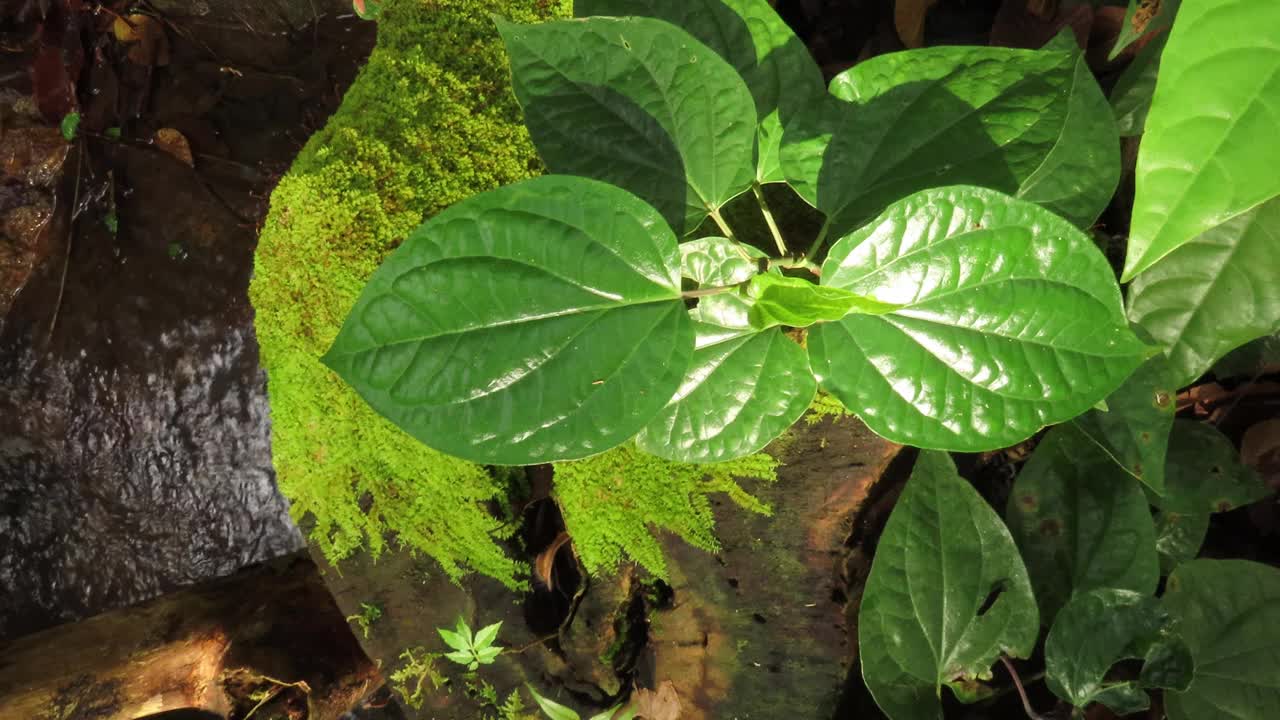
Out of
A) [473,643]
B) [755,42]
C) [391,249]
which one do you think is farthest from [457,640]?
[755,42]

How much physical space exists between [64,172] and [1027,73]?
11.3 feet

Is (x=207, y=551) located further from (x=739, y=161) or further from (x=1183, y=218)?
(x=1183, y=218)

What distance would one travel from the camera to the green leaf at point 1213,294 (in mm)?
941

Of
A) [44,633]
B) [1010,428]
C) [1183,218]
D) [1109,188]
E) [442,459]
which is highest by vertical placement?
[1183,218]

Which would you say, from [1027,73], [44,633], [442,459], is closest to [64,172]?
[44,633]

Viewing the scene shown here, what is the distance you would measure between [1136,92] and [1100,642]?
76 centimetres

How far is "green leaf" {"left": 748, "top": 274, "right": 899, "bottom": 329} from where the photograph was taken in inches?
29.8

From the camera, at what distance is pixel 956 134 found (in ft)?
2.96

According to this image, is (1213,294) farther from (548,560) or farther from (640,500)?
(548,560)

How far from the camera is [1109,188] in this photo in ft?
3.13

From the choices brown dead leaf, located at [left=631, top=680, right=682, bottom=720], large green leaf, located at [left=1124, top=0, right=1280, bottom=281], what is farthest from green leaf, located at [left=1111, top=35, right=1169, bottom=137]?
brown dead leaf, located at [left=631, top=680, right=682, bottom=720]

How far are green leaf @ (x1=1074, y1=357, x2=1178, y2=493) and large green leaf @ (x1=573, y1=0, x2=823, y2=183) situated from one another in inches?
23.0

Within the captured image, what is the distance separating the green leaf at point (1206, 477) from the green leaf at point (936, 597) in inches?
12.5

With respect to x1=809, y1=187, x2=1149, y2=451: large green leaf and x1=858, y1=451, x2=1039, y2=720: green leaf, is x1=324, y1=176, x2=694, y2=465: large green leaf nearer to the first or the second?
x1=809, y1=187, x2=1149, y2=451: large green leaf
